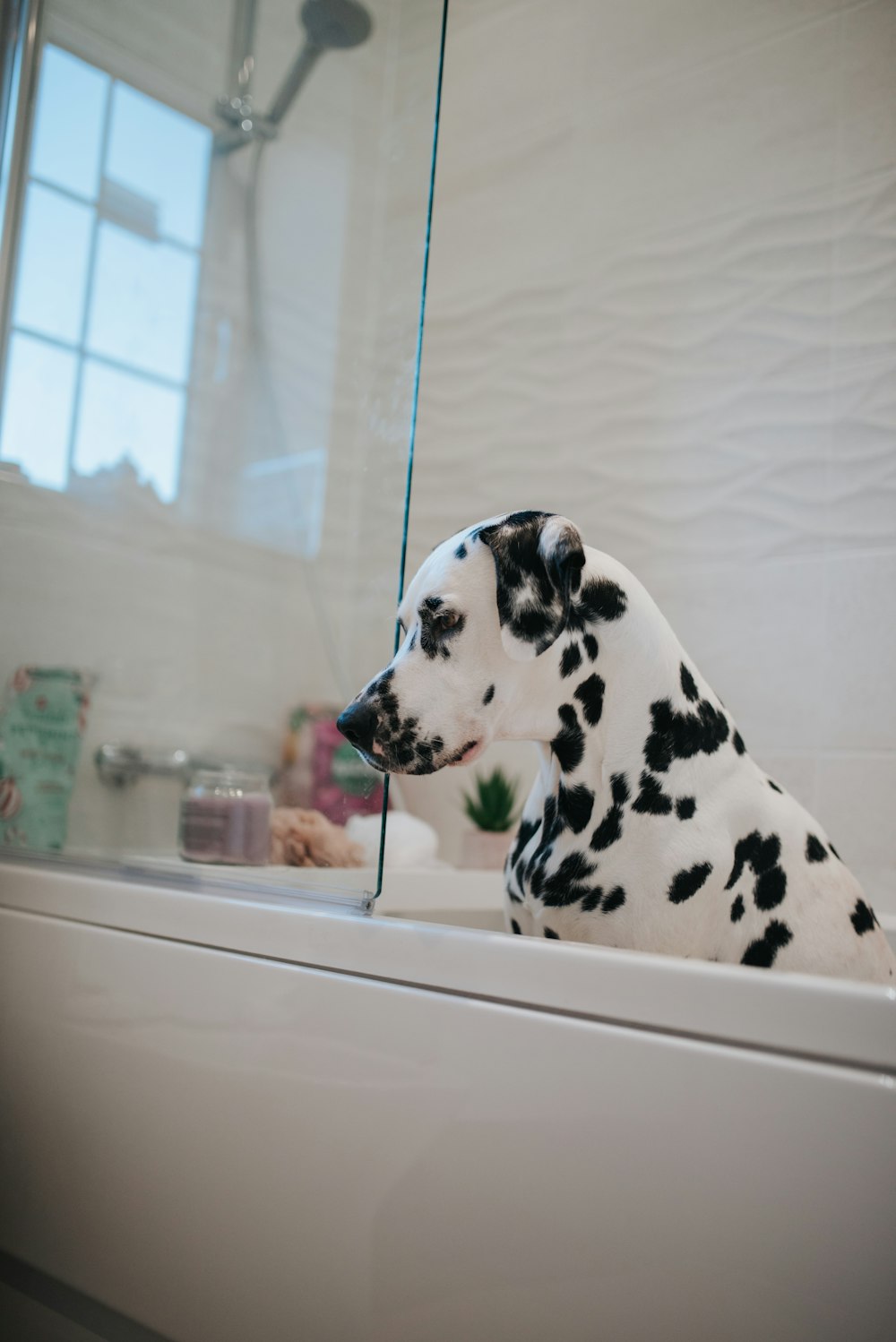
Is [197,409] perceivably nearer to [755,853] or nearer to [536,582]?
[536,582]

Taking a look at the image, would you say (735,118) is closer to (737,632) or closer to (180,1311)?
(737,632)

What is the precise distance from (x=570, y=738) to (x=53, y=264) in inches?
49.6

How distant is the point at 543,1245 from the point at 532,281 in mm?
1913

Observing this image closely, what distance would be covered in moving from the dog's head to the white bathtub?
0.49ft

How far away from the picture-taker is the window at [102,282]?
5.15ft

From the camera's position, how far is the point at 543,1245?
0.63 meters

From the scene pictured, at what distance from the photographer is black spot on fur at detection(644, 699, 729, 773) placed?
84 cm

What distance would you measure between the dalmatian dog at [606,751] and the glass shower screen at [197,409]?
34 cm

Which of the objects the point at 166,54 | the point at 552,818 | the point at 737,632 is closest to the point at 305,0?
the point at 166,54

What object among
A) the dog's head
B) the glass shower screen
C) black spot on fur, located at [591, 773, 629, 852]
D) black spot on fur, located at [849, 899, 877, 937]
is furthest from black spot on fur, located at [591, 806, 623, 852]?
the glass shower screen

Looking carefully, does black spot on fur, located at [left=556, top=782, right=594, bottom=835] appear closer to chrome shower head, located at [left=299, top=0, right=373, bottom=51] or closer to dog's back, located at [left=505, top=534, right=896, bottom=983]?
dog's back, located at [left=505, top=534, right=896, bottom=983]

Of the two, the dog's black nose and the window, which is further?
the window

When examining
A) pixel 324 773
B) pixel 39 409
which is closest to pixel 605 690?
pixel 324 773

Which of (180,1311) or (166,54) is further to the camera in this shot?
(166,54)
